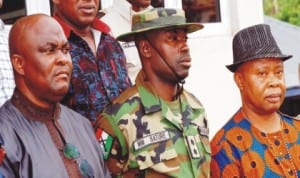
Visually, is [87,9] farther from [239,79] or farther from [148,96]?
[239,79]

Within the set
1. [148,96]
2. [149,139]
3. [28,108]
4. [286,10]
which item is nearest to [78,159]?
[28,108]

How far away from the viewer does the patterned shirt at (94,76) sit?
3.92m

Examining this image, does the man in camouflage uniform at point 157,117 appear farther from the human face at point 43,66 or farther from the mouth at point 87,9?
the human face at point 43,66

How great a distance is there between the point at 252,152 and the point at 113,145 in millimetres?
Answer: 751

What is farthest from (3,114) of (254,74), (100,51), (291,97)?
(291,97)

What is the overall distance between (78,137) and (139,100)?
52cm

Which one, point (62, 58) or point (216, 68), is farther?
point (216, 68)

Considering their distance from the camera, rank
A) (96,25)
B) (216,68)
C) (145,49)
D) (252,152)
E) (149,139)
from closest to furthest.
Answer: (149,139) < (145,49) < (252,152) < (96,25) < (216,68)

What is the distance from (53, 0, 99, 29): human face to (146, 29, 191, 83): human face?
0.46m

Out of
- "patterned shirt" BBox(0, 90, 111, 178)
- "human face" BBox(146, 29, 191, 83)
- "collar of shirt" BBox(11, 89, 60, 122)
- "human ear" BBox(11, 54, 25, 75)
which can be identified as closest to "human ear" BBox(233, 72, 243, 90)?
"human face" BBox(146, 29, 191, 83)

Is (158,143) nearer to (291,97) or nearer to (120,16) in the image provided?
(120,16)

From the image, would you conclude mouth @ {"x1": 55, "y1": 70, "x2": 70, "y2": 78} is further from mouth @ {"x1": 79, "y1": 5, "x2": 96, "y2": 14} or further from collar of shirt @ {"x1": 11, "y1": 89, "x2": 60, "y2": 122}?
mouth @ {"x1": 79, "y1": 5, "x2": 96, "y2": 14}

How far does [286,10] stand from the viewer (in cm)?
2411

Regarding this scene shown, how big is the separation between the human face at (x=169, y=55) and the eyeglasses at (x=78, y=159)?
706mm
